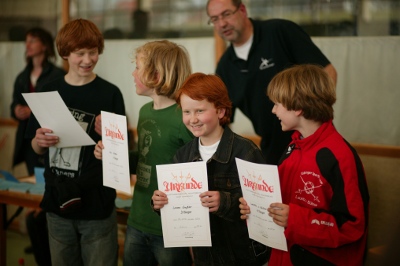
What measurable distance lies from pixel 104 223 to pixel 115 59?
2.65m

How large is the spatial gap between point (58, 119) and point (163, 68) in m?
0.62

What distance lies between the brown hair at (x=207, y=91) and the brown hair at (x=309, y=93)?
239 millimetres

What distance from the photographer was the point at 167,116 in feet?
9.08

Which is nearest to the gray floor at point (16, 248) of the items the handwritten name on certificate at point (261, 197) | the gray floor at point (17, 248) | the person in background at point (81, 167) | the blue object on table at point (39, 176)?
the gray floor at point (17, 248)

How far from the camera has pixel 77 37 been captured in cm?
297

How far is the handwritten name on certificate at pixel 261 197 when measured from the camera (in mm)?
2236

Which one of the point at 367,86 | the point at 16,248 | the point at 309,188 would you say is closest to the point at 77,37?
the point at 309,188

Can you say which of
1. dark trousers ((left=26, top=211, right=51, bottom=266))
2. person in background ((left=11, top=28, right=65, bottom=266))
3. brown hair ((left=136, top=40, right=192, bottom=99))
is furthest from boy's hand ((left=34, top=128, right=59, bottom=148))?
person in background ((left=11, top=28, right=65, bottom=266))

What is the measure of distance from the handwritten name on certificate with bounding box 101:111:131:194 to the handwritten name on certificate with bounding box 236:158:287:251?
0.63 m

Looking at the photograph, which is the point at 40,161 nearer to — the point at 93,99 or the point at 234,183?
the point at 93,99

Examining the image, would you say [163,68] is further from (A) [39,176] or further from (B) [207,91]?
(A) [39,176]

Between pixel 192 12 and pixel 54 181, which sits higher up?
pixel 192 12

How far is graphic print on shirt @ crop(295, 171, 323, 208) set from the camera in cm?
230

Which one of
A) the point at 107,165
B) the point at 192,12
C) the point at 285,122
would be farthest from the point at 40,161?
the point at 285,122
